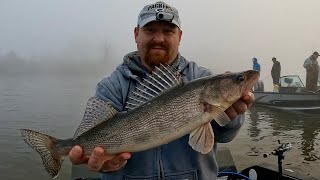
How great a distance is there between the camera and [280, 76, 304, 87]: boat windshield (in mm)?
22641

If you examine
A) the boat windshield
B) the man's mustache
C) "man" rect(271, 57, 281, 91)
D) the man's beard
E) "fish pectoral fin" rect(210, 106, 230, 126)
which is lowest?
"fish pectoral fin" rect(210, 106, 230, 126)

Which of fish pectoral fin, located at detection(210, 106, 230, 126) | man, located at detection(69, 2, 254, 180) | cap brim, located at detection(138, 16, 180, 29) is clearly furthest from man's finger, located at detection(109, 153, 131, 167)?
cap brim, located at detection(138, 16, 180, 29)

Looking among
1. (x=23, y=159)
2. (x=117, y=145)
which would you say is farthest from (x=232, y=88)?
(x=23, y=159)

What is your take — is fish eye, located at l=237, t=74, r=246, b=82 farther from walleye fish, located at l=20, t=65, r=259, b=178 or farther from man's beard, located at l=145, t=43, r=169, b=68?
man's beard, located at l=145, t=43, r=169, b=68

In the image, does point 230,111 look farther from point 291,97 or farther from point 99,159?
point 291,97

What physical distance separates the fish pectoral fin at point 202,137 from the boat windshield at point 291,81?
819 inches

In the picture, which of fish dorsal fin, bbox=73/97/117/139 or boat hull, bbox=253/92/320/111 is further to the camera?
boat hull, bbox=253/92/320/111

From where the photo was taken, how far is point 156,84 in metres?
3.53

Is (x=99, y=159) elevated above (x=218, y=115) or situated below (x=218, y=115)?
below

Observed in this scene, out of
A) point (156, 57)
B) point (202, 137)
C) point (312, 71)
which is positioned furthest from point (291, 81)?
point (202, 137)

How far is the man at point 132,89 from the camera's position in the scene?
11.2ft

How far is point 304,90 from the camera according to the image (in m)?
22.1

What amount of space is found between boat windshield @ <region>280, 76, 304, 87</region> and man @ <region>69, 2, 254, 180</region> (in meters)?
20.1

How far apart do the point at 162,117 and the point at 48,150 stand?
4.13 ft
